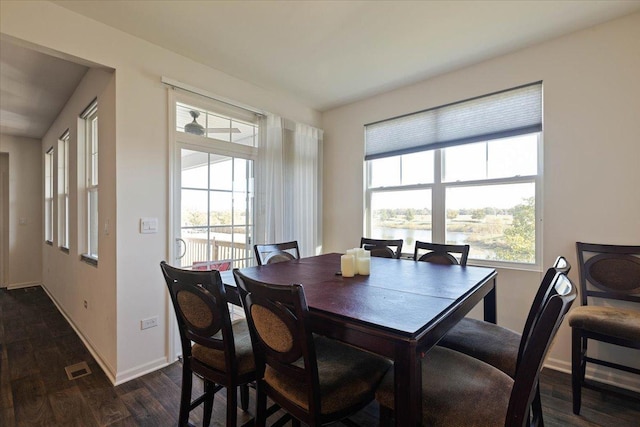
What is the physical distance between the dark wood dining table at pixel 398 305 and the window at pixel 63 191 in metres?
3.26

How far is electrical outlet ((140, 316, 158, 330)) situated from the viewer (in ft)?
7.48

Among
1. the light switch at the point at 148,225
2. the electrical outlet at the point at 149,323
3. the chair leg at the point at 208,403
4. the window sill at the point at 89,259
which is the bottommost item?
the chair leg at the point at 208,403

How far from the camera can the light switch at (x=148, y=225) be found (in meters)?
2.27

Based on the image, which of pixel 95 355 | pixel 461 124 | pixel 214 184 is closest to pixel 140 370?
pixel 95 355

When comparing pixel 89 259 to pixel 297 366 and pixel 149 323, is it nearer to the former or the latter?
pixel 149 323

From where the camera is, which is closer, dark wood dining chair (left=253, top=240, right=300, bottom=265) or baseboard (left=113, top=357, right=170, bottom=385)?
Result: baseboard (left=113, top=357, right=170, bottom=385)

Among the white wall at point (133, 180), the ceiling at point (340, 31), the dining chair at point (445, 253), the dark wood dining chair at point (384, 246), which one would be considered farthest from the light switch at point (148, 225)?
the dining chair at point (445, 253)

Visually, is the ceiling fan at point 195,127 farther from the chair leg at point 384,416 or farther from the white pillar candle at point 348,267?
the chair leg at point 384,416

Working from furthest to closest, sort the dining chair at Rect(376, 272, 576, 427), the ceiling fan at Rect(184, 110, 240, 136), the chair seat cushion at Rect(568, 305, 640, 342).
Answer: the ceiling fan at Rect(184, 110, 240, 136) → the chair seat cushion at Rect(568, 305, 640, 342) → the dining chair at Rect(376, 272, 576, 427)

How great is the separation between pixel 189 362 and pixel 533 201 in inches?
114

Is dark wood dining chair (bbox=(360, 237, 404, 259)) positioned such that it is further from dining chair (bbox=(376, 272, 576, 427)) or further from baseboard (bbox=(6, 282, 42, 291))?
baseboard (bbox=(6, 282, 42, 291))

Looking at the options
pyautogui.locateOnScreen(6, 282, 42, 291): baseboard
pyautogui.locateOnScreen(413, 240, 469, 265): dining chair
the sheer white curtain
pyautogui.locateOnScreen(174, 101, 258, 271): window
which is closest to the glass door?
pyautogui.locateOnScreen(174, 101, 258, 271): window

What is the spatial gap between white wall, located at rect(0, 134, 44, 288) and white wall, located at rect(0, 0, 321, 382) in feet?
12.7

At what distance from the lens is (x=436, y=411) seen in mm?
1009
